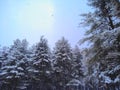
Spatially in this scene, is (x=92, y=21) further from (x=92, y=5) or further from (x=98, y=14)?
(x=92, y=5)

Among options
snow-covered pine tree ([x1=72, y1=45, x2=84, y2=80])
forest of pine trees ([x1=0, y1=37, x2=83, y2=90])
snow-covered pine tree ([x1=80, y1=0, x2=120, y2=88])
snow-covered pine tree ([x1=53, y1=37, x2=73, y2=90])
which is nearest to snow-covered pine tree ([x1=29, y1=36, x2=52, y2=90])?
forest of pine trees ([x1=0, y1=37, x2=83, y2=90])

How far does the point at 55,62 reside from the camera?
34.0 meters

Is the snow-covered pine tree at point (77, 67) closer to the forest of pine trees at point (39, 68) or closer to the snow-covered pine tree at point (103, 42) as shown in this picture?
the forest of pine trees at point (39, 68)

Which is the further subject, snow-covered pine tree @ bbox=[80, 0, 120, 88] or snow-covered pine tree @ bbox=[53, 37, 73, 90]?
snow-covered pine tree @ bbox=[53, 37, 73, 90]

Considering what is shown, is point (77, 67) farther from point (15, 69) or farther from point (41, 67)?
point (15, 69)

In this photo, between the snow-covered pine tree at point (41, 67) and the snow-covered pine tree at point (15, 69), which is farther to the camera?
the snow-covered pine tree at point (41, 67)

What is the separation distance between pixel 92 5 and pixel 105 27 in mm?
2013

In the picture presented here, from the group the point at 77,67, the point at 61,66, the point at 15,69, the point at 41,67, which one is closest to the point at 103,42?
the point at 41,67

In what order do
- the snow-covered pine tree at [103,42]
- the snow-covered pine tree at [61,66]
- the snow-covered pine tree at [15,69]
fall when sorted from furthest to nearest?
the snow-covered pine tree at [61,66] < the snow-covered pine tree at [15,69] < the snow-covered pine tree at [103,42]

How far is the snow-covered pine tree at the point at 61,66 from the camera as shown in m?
33.7

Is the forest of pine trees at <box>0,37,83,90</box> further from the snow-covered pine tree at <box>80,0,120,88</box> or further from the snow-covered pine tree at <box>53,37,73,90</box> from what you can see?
the snow-covered pine tree at <box>80,0,120,88</box>

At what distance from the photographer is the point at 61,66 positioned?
33906mm

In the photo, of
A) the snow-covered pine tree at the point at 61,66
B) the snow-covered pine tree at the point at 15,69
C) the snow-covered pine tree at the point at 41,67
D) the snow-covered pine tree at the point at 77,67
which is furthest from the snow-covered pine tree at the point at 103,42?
the snow-covered pine tree at the point at 77,67

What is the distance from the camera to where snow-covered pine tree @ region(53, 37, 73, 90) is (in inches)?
1326
